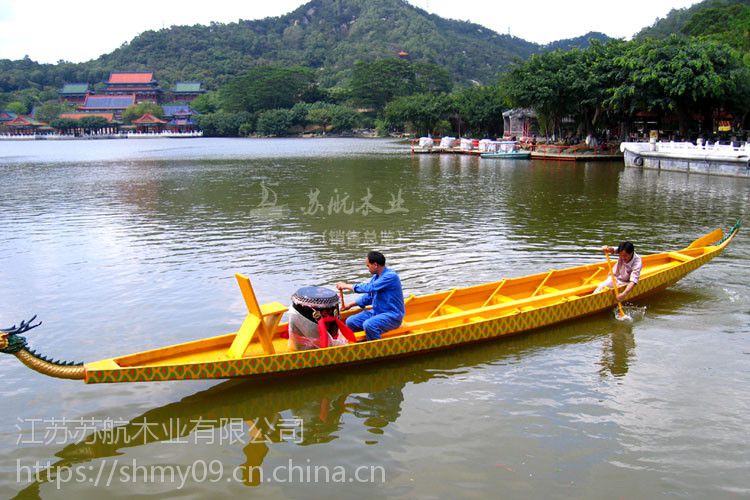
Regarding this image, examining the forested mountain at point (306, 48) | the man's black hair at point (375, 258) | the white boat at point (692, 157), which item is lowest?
the man's black hair at point (375, 258)

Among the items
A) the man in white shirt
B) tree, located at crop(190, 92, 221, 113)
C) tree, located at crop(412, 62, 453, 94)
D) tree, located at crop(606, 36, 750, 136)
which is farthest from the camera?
tree, located at crop(190, 92, 221, 113)

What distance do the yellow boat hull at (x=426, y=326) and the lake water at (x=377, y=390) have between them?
1.27ft

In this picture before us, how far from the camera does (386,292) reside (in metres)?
7.84

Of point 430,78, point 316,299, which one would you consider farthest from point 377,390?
point 430,78

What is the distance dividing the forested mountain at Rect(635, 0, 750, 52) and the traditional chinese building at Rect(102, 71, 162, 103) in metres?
97.0

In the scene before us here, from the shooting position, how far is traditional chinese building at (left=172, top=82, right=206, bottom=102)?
135750 millimetres

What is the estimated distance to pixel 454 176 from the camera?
34.5m

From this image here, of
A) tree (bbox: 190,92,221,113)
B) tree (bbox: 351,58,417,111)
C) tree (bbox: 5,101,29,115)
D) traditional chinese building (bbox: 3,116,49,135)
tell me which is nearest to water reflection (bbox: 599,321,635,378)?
tree (bbox: 351,58,417,111)

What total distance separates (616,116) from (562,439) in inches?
1755

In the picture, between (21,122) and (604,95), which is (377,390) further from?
(21,122)

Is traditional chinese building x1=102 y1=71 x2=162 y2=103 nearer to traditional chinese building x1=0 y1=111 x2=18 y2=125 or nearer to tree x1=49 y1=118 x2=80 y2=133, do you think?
tree x1=49 y1=118 x2=80 y2=133

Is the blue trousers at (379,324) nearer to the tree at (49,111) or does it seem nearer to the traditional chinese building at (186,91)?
the tree at (49,111)

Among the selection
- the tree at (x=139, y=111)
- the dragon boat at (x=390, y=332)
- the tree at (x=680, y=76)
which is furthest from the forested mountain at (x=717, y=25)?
the tree at (x=139, y=111)

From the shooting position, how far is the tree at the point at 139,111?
120688mm
